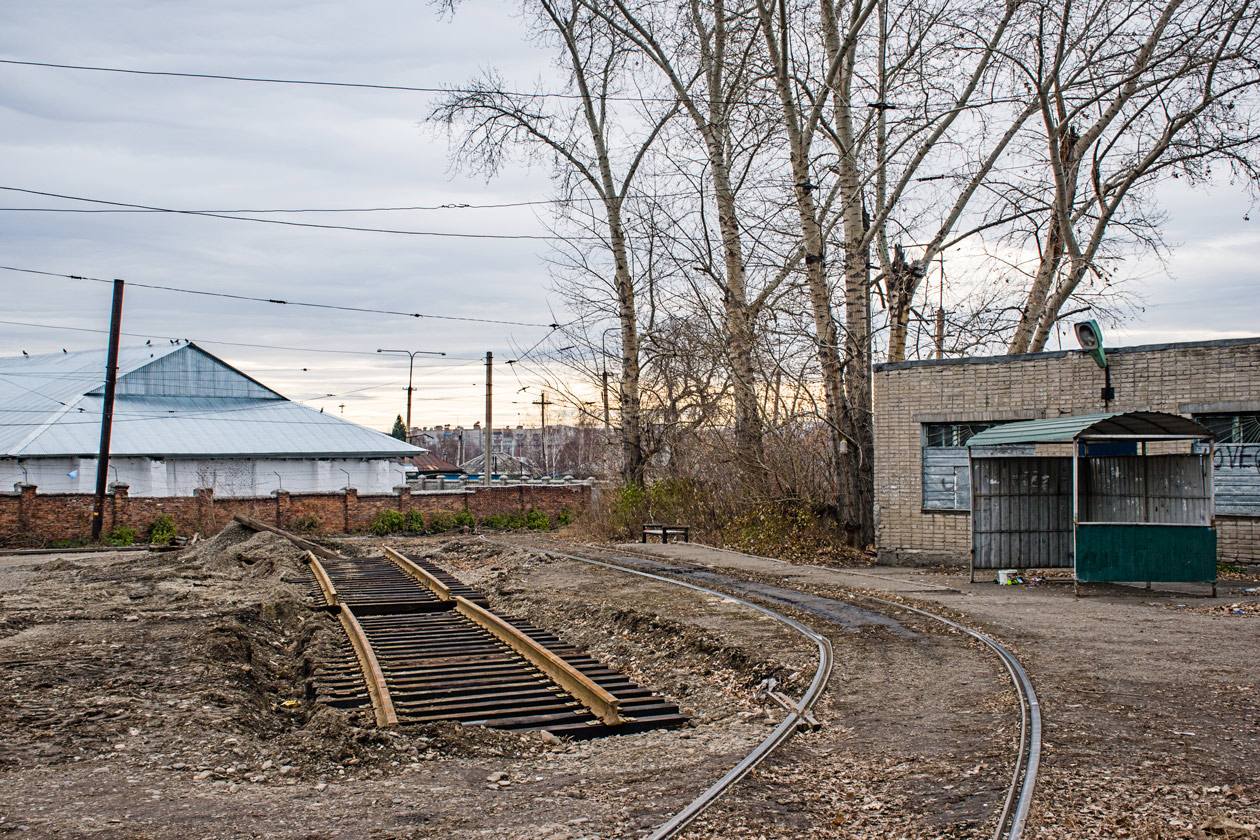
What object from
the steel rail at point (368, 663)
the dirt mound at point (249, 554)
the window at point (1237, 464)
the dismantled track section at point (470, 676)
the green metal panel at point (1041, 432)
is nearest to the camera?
the steel rail at point (368, 663)

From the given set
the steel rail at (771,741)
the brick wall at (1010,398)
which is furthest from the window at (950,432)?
the steel rail at (771,741)

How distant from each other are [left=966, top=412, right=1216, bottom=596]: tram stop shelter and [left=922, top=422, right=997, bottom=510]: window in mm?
650

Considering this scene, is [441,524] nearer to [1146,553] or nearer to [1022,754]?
[1146,553]

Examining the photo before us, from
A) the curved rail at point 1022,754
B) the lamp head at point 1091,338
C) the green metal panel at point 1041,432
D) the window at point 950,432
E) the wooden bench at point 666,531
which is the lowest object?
the curved rail at point 1022,754

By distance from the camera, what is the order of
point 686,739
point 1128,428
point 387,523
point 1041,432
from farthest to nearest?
point 387,523 → point 1041,432 → point 1128,428 → point 686,739

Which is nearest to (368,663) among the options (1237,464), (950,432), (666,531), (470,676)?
(470,676)

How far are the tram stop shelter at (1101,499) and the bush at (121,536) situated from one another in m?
29.8

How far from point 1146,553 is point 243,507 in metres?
33.7

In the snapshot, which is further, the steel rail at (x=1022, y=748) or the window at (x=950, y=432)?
the window at (x=950, y=432)

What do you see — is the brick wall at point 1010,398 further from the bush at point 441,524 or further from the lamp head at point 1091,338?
the bush at point 441,524

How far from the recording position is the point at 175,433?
163ft

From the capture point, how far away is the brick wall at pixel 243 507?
3600 centimetres

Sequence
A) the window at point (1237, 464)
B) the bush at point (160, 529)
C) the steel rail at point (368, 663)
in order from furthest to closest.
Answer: the bush at point (160, 529)
the window at point (1237, 464)
the steel rail at point (368, 663)

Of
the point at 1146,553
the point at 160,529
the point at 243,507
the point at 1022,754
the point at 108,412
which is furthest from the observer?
the point at 243,507
